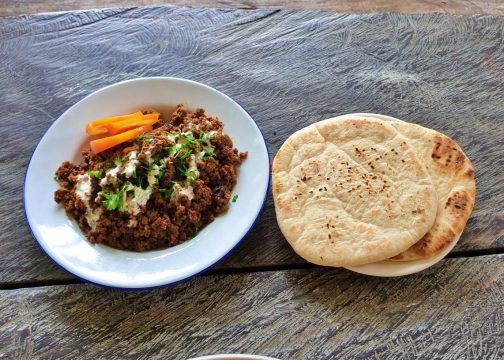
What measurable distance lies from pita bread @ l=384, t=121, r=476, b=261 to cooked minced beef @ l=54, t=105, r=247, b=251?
0.76 meters

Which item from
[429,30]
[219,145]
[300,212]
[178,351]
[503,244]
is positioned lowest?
[178,351]

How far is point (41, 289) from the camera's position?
2076mm

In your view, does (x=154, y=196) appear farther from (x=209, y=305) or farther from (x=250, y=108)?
(x=250, y=108)

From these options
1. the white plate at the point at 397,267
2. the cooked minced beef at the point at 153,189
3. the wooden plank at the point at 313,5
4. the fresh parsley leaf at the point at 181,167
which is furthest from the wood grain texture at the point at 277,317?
the wooden plank at the point at 313,5

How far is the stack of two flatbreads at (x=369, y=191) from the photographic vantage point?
1.93 meters

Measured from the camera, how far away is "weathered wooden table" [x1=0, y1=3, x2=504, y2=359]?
195 cm

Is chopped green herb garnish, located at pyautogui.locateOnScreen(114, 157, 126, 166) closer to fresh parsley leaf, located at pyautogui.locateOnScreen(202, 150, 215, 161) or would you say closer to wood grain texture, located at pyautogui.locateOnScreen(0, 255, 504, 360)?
fresh parsley leaf, located at pyautogui.locateOnScreen(202, 150, 215, 161)

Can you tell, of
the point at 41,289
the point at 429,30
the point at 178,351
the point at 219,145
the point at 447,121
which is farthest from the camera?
the point at 429,30

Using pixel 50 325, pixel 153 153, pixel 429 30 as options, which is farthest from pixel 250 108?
pixel 50 325

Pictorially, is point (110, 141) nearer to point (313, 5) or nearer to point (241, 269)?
point (241, 269)

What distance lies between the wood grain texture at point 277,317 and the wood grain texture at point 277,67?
0.36m

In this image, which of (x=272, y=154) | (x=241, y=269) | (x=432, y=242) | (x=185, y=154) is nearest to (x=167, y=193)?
(x=185, y=154)

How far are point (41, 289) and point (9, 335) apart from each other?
205 mm

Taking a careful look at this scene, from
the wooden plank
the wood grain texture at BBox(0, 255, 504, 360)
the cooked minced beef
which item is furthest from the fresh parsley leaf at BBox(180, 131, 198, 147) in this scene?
the wooden plank
